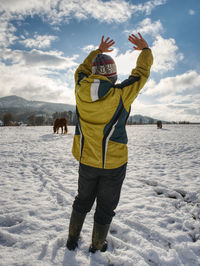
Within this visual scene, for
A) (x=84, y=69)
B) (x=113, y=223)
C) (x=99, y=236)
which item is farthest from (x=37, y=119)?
(x=99, y=236)

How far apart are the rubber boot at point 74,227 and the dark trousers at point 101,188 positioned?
3.0 inches

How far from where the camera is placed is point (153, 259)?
188 centimetres

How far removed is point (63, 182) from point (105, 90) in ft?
10.6

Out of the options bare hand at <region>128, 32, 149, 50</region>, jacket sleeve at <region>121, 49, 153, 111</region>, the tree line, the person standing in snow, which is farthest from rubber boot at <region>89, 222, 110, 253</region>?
the tree line

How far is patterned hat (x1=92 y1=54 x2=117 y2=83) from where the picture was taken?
1604 mm

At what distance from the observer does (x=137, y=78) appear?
1.53 m

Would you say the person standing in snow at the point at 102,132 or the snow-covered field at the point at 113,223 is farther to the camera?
the snow-covered field at the point at 113,223

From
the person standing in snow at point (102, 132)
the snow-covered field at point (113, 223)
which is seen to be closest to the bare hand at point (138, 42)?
the person standing in snow at point (102, 132)

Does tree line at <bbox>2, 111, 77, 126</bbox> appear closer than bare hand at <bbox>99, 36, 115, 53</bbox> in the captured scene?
No

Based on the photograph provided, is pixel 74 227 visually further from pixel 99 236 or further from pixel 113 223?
pixel 113 223

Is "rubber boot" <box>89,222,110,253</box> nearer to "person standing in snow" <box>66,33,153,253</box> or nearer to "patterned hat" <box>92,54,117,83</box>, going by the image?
"person standing in snow" <box>66,33,153,253</box>

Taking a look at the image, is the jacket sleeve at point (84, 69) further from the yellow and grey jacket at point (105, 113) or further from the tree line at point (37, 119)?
the tree line at point (37, 119)

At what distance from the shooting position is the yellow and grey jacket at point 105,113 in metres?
1.50

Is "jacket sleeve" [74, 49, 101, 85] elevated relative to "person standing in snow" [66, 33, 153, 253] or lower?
elevated
